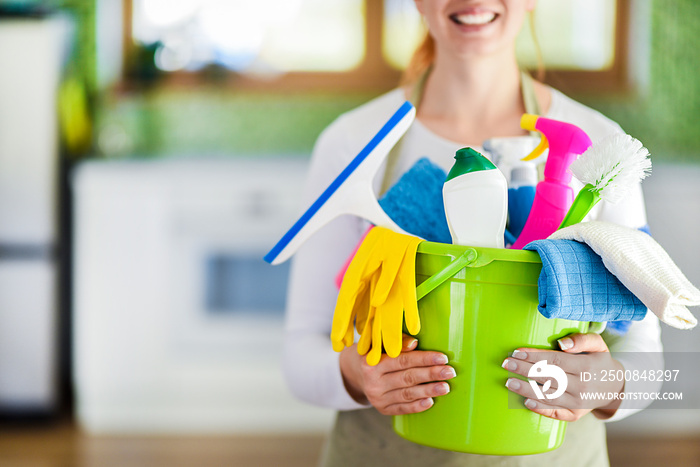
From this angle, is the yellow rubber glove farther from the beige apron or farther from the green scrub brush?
the beige apron

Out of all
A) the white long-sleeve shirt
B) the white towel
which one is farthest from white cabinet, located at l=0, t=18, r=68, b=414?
the white towel

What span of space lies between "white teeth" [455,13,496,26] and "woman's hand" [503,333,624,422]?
0.37 meters

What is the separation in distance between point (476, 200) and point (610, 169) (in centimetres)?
11

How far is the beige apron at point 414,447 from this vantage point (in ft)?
2.47

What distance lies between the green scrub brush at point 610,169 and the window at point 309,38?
2464 mm

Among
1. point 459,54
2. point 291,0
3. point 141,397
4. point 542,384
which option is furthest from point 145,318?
point 542,384

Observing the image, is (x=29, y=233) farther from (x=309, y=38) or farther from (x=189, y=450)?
(x=309, y=38)

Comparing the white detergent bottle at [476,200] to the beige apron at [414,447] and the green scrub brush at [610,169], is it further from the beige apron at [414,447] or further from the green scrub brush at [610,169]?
the beige apron at [414,447]

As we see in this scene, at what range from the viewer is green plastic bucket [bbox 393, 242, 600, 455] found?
505 millimetres

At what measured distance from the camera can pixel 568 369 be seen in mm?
537

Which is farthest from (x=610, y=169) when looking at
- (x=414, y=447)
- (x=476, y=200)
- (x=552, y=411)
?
(x=414, y=447)

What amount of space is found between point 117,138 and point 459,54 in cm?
232

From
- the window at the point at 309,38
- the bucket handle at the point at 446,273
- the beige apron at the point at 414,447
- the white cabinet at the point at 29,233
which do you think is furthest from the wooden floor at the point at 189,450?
the bucket handle at the point at 446,273

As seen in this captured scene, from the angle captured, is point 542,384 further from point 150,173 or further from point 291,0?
point 291,0
